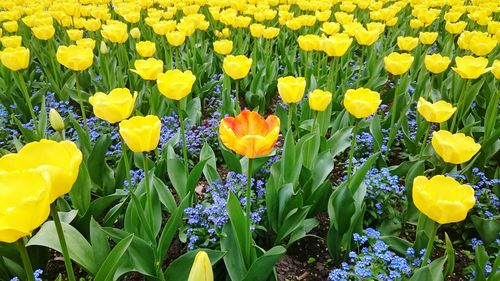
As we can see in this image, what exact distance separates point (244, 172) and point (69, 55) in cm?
135

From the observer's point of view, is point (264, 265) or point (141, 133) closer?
point (141, 133)

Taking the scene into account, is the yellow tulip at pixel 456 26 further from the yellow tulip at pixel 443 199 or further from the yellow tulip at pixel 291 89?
the yellow tulip at pixel 443 199

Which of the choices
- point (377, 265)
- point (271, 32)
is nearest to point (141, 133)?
point (377, 265)

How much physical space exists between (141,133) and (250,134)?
43 cm

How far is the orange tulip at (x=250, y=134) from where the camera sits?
152 cm

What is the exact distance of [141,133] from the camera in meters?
1.68

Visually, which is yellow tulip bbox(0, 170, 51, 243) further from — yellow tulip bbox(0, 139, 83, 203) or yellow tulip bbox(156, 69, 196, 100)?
yellow tulip bbox(156, 69, 196, 100)

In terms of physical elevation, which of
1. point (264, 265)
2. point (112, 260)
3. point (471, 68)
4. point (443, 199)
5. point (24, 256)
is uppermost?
point (24, 256)

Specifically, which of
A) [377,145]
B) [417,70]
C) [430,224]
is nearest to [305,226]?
[430,224]

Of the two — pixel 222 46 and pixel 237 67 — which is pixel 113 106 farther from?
pixel 222 46

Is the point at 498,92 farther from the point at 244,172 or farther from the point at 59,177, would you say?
the point at 59,177

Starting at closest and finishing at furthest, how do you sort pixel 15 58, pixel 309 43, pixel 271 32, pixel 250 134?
pixel 250 134 → pixel 15 58 → pixel 309 43 → pixel 271 32

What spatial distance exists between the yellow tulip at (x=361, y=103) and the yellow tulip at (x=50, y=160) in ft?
4.70

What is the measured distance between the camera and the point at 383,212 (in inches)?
99.8
